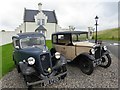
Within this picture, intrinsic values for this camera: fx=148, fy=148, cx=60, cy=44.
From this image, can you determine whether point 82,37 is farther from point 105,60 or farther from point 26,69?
point 26,69

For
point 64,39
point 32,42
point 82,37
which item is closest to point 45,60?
point 32,42

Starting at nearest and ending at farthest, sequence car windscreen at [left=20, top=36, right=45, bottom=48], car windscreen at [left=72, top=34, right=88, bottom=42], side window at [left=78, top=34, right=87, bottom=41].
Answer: car windscreen at [left=20, top=36, right=45, bottom=48]
car windscreen at [left=72, top=34, right=88, bottom=42]
side window at [left=78, top=34, right=87, bottom=41]

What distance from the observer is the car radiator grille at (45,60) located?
232 inches

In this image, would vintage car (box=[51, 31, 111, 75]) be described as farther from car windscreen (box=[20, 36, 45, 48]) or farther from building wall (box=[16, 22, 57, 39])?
building wall (box=[16, 22, 57, 39])

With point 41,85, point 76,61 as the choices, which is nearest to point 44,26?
point 76,61

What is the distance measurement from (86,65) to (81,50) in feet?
2.95

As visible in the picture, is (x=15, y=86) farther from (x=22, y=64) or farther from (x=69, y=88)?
(x=69, y=88)

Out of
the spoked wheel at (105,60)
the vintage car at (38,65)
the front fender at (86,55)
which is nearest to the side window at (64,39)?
the front fender at (86,55)

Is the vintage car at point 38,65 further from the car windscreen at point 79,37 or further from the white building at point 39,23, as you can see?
the white building at point 39,23

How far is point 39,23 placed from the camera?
120ft

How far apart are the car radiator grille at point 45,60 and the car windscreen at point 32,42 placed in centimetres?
112

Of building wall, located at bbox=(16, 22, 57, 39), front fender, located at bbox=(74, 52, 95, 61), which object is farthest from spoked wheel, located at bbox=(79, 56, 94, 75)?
building wall, located at bbox=(16, 22, 57, 39)

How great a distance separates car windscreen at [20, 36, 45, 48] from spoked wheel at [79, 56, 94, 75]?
2203 millimetres

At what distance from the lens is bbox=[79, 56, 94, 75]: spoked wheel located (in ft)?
23.0
